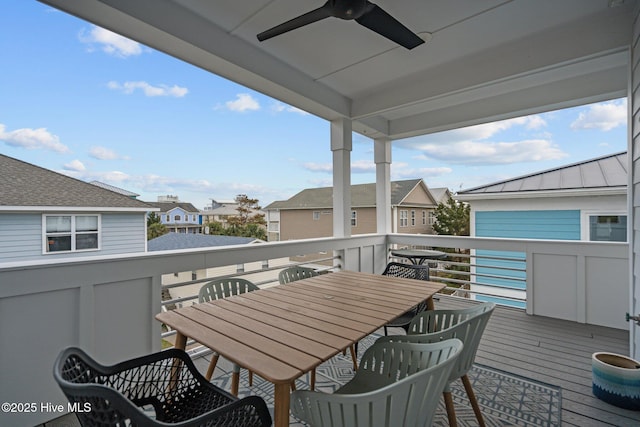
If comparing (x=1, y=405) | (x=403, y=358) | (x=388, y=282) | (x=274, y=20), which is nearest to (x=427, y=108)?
(x=274, y=20)

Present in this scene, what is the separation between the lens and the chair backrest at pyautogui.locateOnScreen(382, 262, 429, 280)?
290cm

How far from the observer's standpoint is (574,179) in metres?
4.79

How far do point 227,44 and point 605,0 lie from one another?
3.07 meters

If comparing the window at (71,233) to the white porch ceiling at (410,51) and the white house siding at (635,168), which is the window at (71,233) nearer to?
the white porch ceiling at (410,51)

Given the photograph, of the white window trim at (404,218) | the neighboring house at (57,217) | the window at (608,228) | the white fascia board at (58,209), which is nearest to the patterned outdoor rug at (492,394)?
the neighboring house at (57,217)

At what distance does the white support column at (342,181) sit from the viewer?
13.5 ft

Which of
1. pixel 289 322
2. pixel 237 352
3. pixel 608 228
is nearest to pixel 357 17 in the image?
pixel 289 322

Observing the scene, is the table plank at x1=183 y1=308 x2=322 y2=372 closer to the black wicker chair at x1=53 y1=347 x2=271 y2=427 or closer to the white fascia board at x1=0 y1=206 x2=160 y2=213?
the black wicker chair at x1=53 y1=347 x2=271 y2=427

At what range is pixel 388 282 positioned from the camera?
7.77ft

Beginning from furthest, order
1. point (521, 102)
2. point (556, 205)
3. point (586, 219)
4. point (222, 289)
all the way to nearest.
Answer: point (556, 205)
point (586, 219)
point (521, 102)
point (222, 289)

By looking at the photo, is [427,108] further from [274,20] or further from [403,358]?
[403,358]

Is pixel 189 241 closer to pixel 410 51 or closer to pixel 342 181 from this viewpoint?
pixel 342 181

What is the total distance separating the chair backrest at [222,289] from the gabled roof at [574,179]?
4.62 metres

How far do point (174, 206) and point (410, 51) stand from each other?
2717mm
